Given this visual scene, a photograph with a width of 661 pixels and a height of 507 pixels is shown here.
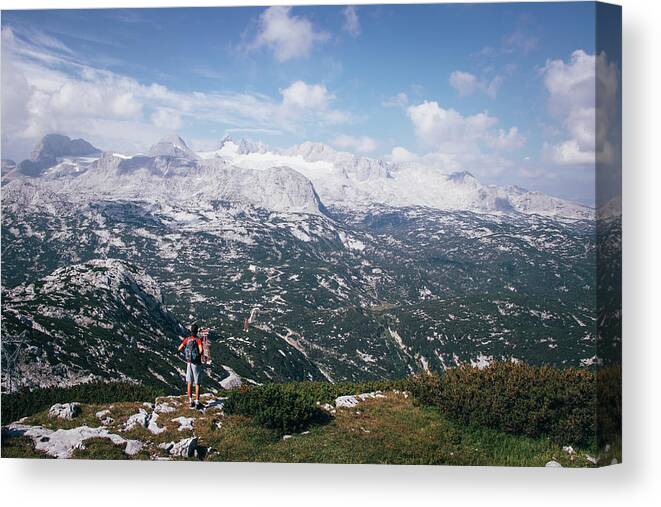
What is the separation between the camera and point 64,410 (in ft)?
48.6

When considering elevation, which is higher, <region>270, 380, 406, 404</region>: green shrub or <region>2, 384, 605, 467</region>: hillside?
<region>270, 380, 406, 404</region>: green shrub

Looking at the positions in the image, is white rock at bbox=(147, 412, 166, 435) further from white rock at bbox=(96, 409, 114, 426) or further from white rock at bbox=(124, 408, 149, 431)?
white rock at bbox=(96, 409, 114, 426)

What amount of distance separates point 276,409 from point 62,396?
6.54 m

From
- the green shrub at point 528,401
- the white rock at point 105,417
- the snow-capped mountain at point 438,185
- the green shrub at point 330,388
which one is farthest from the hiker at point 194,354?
the snow-capped mountain at point 438,185

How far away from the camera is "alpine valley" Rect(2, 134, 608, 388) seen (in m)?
31.4

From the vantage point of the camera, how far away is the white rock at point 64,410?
48.3 ft

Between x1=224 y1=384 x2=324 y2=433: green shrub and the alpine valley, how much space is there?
7.94m

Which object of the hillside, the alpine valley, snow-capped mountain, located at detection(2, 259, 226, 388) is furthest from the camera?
the alpine valley

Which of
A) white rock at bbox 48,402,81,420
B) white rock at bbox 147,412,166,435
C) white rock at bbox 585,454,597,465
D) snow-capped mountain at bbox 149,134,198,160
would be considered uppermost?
snow-capped mountain at bbox 149,134,198,160

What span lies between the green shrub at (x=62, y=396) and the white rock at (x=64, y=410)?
670mm

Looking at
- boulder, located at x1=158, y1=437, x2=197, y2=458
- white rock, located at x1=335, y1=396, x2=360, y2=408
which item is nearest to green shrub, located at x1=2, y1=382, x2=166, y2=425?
boulder, located at x1=158, y1=437, x2=197, y2=458

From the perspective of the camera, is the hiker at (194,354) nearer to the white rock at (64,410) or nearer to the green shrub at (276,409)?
the green shrub at (276,409)

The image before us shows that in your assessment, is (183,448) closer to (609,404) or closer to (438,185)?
(609,404)

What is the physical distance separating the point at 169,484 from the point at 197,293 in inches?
5852
